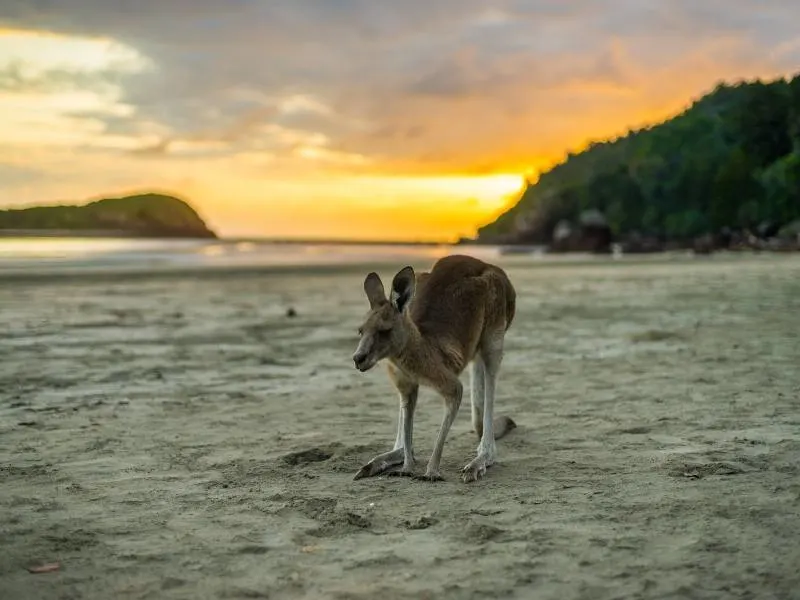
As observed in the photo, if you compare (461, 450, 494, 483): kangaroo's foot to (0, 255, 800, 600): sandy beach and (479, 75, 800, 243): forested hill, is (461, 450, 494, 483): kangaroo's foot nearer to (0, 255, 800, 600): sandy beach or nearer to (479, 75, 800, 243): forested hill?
(0, 255, 800, 600): sandy beach

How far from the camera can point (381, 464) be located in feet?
16.2

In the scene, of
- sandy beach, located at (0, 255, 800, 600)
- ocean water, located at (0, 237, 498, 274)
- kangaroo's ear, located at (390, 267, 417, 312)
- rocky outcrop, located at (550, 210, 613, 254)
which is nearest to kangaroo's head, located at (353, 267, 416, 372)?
kangaroo's ear, located at (390, 267, 417, 312)

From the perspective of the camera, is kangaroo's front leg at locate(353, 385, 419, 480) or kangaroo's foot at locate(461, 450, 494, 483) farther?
kangaroo's front leg at locate(353, 385, 419, 480)

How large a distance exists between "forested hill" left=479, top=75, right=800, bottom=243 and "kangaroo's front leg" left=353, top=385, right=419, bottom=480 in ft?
197

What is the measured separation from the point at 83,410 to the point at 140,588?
3.90 meters

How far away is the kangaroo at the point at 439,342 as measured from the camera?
468 cm

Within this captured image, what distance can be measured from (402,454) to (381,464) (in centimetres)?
16

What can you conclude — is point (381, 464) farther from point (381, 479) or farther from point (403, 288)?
Result: point (403, 288)

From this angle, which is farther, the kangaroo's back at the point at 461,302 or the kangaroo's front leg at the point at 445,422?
the kangaroo's back at the point at 461,302

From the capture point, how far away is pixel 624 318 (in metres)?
13.0

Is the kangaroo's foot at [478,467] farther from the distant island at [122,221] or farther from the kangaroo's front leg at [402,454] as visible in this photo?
the distant island at [122,221]

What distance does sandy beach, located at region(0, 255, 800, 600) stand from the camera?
3.38m

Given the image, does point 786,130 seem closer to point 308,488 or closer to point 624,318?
point 624,318

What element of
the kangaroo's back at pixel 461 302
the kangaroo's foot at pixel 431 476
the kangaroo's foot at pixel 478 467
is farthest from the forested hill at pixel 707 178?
the kangaroo's foot at pixel 431 476
